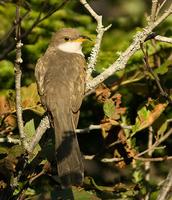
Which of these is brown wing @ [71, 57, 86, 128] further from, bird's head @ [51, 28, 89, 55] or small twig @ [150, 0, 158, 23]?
small twig @ [150, 0, 158, 23]

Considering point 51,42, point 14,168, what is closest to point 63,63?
point 51,42

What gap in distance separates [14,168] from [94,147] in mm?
1716

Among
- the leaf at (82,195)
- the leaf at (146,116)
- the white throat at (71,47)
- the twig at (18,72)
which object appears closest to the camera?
the twig at (18,72)

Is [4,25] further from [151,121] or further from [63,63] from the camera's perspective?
[151,121]

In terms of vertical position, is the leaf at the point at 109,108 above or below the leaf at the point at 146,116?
above

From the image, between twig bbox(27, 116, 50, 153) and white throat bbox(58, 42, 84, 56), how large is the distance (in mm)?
1158

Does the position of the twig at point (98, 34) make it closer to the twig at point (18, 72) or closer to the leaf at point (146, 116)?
the leaf at point (146, 116)

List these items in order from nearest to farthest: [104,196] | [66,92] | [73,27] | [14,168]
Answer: [14,168] < [104,196] < [66,92] < [73,27]

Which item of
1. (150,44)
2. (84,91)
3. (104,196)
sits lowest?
(104,196)

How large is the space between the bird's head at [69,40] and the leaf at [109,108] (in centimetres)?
123

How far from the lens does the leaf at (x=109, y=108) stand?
4.67 metres

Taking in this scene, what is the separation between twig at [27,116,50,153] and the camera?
14.1 ft

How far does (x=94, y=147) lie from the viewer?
570 cm

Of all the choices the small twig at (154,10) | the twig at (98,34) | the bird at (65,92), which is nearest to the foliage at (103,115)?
the bird at (65,92)
